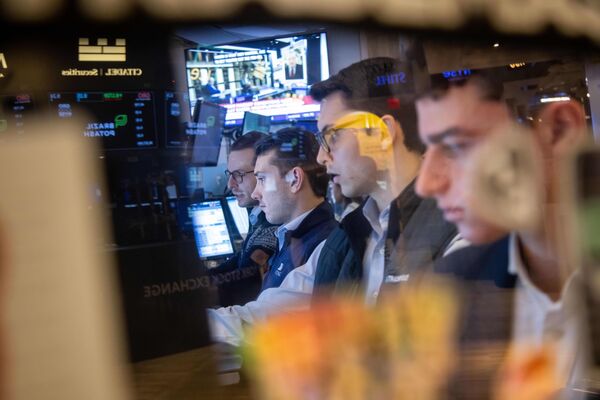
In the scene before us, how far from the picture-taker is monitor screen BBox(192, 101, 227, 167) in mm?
1528

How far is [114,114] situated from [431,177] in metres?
0.76

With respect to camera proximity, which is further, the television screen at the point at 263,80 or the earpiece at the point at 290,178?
the earpiece at the point at 290,178

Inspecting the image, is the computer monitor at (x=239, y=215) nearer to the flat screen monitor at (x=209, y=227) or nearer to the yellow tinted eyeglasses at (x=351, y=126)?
the flat screen monitor at (x=209, y=227)

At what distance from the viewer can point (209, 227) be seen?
155 centimetres

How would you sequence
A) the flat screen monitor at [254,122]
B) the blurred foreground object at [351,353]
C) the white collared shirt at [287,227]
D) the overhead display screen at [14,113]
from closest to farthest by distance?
the overhead display screen at [14,113]
the blurred foreground object at [351,353]
the flat screen monitor at [254,122]
the white collared shirt at [287,227]

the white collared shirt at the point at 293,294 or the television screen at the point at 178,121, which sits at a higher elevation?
the television screen at the point at 178,121

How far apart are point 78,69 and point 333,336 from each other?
0.76 meters

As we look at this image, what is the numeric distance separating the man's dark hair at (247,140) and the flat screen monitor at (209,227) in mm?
132

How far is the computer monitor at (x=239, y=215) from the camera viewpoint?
1567mm

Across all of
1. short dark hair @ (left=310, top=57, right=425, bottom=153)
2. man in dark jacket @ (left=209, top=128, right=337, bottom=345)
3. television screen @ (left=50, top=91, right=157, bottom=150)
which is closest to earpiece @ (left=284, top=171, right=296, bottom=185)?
man in dark jacket @ (left=209, top=128, right=337, bottom=345)

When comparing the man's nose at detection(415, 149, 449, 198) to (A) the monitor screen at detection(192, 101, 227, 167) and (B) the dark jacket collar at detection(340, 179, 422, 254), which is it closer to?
(B) the dark jacket collar at detection(340, 179, 422, 254)

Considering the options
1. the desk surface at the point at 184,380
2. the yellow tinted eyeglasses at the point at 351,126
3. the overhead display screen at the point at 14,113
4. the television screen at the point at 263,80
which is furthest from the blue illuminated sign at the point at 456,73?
Answer: the overhead display screen at the point at 14,113

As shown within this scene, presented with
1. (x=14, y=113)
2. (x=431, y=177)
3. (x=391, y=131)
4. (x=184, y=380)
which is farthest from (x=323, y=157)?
(x=14, y=113)

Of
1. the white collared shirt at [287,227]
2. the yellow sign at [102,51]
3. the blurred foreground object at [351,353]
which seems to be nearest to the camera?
the yellow sign at [102,51]
